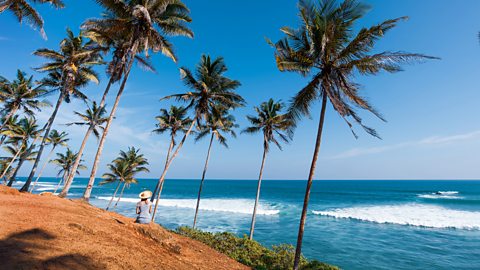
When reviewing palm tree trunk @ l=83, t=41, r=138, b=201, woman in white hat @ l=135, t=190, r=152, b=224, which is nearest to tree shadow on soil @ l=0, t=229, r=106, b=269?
woman in white hat @ l=135, t=190, r=152, b=224

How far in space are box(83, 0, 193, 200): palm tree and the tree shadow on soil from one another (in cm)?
770

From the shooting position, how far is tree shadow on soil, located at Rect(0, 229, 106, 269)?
145 inches

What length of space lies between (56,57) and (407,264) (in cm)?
3156

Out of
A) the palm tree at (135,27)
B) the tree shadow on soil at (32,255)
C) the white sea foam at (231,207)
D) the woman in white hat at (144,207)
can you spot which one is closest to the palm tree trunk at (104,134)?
the palm tree at (135,27)

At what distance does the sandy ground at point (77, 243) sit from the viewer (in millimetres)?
4161

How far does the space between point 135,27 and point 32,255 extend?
1344cm

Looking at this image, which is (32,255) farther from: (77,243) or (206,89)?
(206,89)

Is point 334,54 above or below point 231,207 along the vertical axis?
above

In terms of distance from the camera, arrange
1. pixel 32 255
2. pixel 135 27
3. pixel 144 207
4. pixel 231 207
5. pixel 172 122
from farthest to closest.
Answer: pixel 231 207
pixel 172 122
pixel 135 27
pixel 144 207
pixel 32 255

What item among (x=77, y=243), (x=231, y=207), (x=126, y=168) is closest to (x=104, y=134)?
(x=77, y=243)

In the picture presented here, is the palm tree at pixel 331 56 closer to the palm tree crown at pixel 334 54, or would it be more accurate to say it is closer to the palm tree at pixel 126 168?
the palm tree crown at pixel 334 54

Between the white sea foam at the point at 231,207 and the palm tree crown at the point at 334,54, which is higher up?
the palm tree crown at the point at 334,54

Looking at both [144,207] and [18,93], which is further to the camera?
[18,93]

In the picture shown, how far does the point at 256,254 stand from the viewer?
474 inches
